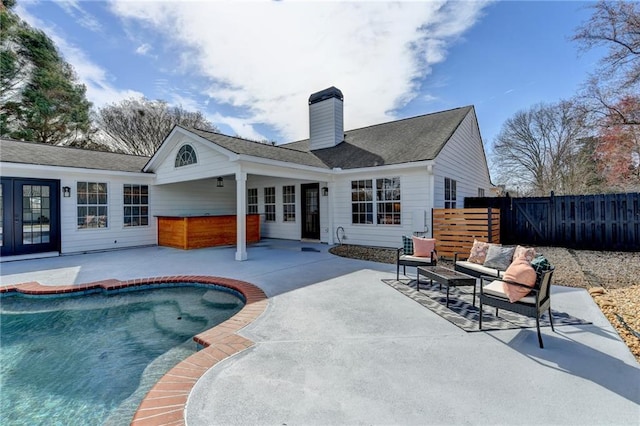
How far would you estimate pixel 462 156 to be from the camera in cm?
1158

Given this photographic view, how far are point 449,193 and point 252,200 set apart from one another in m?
8.61

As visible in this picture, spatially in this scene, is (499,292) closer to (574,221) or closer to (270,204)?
(574,221)

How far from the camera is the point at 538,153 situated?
21828 millimetres

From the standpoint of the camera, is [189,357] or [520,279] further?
[520,279]

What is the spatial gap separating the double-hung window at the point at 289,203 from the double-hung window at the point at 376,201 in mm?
2923

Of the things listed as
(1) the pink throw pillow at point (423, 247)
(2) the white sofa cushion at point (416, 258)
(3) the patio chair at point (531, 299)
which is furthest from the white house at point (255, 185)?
(3) the patio chair at point (531, 299)

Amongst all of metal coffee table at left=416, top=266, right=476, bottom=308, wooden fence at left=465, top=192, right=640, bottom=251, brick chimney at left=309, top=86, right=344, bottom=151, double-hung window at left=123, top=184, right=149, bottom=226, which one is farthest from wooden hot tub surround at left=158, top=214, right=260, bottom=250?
wooden fence at left=465, top=192, right=640, bottom=251

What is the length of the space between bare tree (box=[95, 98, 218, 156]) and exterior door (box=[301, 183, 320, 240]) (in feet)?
44.1

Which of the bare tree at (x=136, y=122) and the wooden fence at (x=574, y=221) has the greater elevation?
the bare tree at (x=136, y=122)

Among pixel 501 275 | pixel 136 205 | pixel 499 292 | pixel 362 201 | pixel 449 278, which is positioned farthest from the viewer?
pixel 136 205

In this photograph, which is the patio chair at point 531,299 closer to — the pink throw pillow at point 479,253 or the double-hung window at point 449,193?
the pink throw pillow at point 479,253

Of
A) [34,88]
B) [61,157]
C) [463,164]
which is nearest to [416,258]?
[463,164]

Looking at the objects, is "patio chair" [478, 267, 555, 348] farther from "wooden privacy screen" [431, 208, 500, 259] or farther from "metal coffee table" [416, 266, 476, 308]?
"wooden privacy screen" [431, 208, 500, 259]

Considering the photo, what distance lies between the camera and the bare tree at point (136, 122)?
20.1 meters
